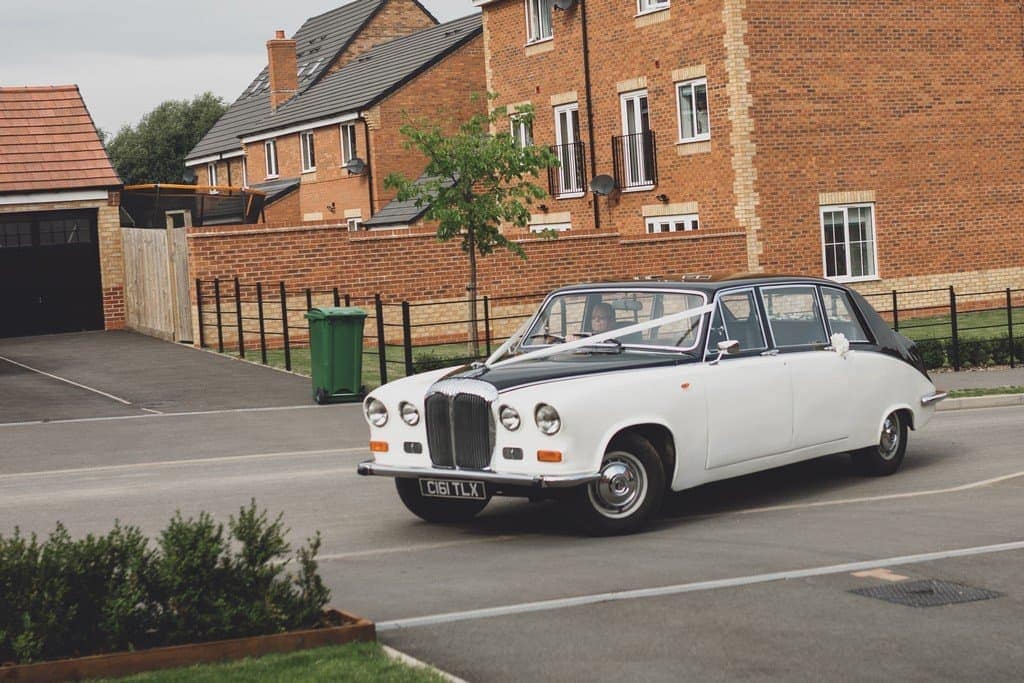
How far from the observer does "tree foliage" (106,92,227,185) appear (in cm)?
8481

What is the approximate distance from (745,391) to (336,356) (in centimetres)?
928

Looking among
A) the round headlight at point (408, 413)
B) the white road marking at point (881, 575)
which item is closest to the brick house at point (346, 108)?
the round headlight at point (408, 413)

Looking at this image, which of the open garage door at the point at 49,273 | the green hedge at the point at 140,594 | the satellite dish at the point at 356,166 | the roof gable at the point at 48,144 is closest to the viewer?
the green hedge at the point at 140,594

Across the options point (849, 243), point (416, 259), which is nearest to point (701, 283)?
point (416, 259)

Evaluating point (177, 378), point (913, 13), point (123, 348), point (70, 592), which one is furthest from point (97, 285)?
point (70, 592)

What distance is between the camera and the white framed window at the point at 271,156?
49812mm

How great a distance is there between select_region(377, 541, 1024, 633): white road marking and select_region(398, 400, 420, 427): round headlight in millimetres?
2500

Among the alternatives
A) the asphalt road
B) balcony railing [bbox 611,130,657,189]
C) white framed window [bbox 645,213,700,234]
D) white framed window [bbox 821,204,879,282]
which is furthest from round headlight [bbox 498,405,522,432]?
balcony railing [bbox 611,130,657,189]

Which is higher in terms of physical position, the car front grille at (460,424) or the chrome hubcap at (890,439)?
the car front grille at (460,424)

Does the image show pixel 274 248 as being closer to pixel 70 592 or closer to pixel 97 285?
pixel 97 285

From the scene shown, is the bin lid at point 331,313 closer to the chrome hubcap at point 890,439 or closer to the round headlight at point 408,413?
the chrome hubcap at point 890,439

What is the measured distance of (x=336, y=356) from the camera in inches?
736

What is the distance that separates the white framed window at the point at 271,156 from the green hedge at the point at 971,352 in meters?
31.8

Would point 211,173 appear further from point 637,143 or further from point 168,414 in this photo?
point 168,414
